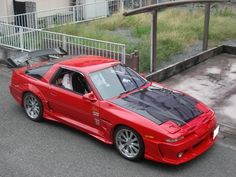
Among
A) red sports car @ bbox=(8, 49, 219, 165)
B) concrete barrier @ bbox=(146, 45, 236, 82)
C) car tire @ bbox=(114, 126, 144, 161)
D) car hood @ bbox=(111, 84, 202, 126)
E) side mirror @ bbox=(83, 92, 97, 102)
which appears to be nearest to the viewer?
red sports car @ bbox=(8, 49, 219, 165)

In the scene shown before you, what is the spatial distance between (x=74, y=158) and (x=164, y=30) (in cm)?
842

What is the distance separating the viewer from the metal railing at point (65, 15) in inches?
582

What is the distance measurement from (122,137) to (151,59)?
171 inches

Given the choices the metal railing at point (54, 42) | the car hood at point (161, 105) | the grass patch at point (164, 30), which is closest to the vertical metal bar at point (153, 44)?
the grass patch at point (164, 30)

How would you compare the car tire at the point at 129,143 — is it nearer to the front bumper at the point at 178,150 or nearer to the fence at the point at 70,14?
the front bumper at the point at 178,150

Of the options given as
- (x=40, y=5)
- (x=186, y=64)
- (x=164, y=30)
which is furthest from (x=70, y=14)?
(x=186, y=64)

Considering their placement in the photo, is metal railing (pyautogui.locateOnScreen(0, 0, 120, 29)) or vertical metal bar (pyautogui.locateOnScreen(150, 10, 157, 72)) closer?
vertical metal bar (pyautogui.locateOnScreen(150, 10, 157, 72))

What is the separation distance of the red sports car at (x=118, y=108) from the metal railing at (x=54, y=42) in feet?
7.64

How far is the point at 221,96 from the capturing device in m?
9.37

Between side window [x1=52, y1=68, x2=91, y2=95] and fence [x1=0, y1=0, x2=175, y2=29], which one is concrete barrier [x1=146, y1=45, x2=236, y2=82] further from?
fence [x1=0, y1=0, x2=175, y2=29]

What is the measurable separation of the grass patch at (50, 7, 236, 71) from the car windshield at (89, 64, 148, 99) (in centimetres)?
315

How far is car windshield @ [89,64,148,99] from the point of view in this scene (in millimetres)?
7039

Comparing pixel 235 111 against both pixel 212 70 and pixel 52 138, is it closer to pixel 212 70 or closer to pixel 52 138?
pixel 212 70

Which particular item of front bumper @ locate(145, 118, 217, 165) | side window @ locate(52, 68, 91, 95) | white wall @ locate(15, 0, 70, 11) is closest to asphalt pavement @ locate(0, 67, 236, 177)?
front bumper @ locate(145, 118, 217, 165)
